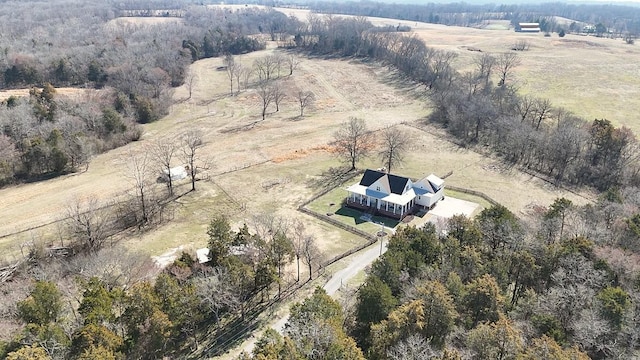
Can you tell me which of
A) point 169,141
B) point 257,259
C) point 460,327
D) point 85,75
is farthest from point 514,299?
point 85,75

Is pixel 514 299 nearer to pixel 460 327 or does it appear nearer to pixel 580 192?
pixel 460 327

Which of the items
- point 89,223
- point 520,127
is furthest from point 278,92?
point 89,223

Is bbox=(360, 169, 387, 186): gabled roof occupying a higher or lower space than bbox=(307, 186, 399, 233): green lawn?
higher

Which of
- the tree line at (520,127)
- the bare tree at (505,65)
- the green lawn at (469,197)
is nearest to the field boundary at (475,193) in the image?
the green lawn at (469,197)

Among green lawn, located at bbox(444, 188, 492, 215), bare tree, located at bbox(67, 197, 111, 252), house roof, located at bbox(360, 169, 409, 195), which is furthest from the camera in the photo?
green lawn, located at bbox(444, 188, 492, 215)

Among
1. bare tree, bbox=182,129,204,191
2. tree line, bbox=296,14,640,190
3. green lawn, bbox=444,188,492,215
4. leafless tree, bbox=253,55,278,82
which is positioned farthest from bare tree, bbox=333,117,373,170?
leafless tree, bbox=253,55,278,82

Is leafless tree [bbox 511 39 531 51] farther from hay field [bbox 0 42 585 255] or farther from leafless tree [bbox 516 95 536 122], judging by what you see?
leafless tree [bbox 516 95 536 122]

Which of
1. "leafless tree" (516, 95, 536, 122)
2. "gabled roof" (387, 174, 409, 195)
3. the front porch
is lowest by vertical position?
the front porch
